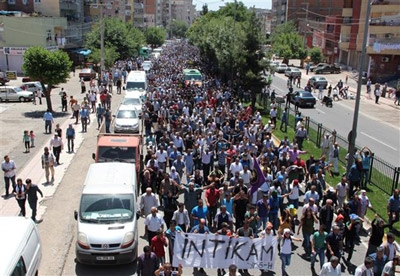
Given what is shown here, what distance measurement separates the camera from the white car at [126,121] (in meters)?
24.3

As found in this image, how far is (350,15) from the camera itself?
68688 mm

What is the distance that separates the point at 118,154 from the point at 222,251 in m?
6.81

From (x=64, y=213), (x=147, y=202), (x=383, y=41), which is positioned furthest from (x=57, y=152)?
(x=383, y=41)

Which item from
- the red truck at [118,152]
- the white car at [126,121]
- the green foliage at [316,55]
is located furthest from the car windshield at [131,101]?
the green foliage at [316,55]

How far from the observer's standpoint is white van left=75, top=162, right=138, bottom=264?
10719 mm

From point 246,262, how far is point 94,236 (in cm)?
345

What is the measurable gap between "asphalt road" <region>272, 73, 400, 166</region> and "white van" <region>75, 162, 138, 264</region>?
569 inches

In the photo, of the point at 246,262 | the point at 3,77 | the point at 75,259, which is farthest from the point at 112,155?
the point at 3,77

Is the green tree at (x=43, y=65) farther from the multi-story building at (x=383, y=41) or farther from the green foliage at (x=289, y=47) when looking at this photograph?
the green foliage at (x=289, y=47)

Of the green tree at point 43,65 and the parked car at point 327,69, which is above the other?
the green tree at point 43,65

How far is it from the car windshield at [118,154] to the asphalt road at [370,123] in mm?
12412

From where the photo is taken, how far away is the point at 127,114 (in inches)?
995

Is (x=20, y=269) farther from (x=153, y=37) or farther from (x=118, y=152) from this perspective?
(x=153, y=37)

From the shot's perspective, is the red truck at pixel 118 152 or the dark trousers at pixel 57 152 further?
the dark trousers at pixel 57 152
